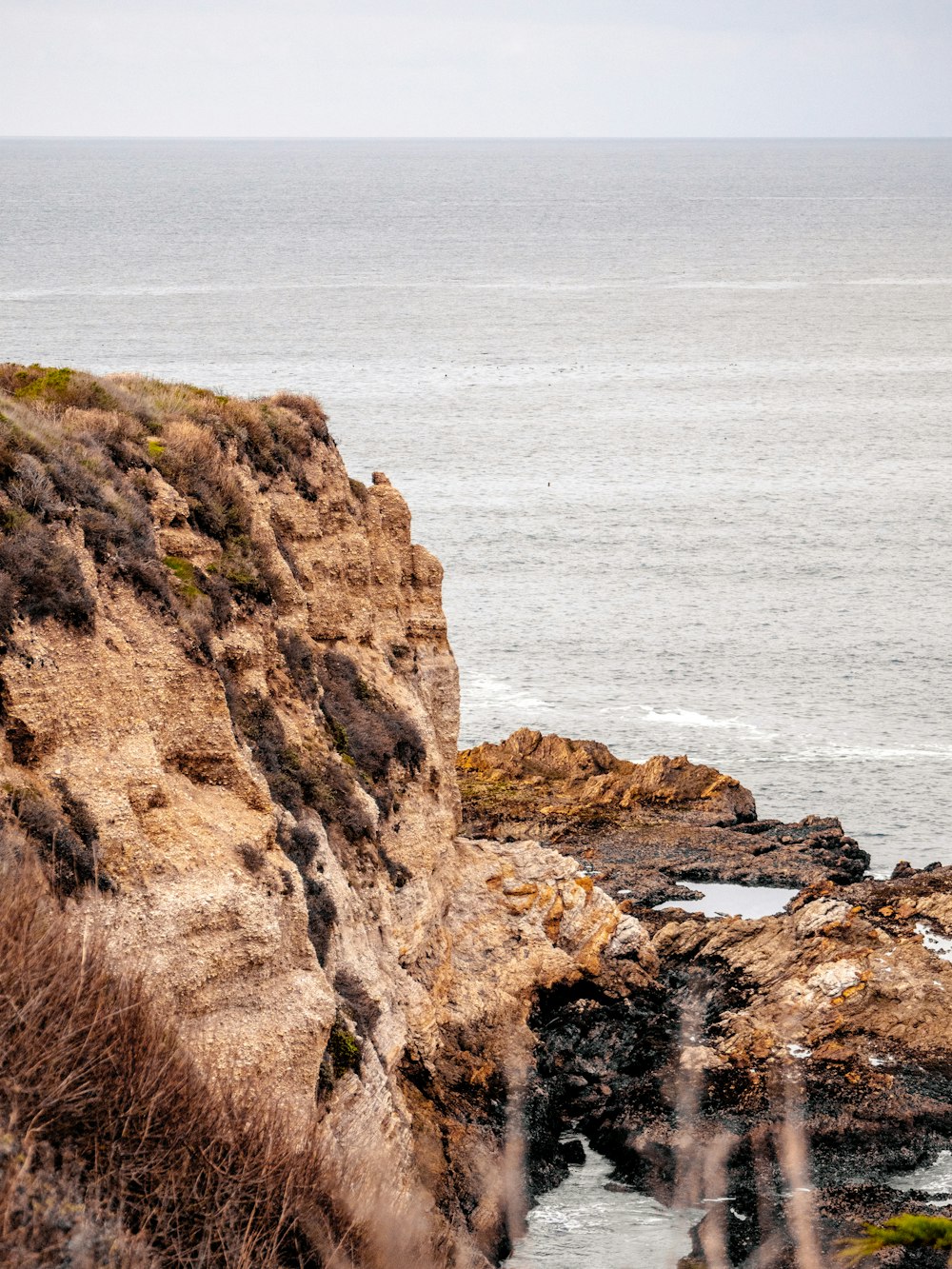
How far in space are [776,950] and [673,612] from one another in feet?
134

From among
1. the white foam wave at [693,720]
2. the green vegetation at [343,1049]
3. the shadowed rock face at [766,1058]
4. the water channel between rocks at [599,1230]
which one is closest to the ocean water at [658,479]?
the white foam wave at [693,720]

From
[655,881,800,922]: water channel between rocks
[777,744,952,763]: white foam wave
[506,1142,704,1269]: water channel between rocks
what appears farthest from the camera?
[777,744,952,763]: white foam wave

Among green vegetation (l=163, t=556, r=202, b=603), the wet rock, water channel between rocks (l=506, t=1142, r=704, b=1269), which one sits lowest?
water channel between rocks (l=506, t=1142, r=704, b=1269)

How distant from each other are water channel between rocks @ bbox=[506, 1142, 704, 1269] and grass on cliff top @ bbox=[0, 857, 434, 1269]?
11.3 metres

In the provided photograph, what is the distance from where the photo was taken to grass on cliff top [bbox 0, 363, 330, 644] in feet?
73.0

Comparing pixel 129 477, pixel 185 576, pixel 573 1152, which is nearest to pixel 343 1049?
pixel 185 576

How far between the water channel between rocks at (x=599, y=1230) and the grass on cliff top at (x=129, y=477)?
40.6 ft

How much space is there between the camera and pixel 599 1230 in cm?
2811

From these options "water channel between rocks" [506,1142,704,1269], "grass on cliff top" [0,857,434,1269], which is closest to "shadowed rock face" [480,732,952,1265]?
"water channel between rocks" [506,1142,704,1269]

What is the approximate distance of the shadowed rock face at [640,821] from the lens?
152ft

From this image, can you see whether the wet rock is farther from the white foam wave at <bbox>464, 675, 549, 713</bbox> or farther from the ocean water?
the white foam wave at <bbox>464, 675, 549, 713</bbox>

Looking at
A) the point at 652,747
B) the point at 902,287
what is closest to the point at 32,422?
the point at 652,747

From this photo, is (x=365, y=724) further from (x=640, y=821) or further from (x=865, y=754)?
(x=865, y=754)

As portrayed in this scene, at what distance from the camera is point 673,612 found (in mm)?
76500
